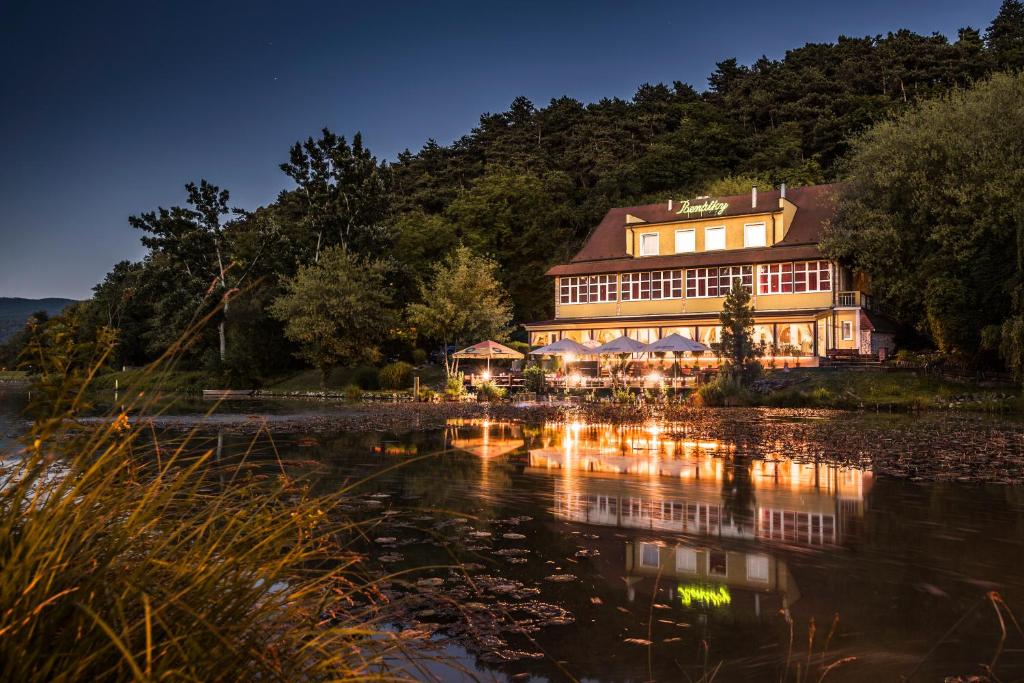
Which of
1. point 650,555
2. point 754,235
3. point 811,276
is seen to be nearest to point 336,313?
point 754,235

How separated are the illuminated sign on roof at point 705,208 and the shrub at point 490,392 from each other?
19.2 m

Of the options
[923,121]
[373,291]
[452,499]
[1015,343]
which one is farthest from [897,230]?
[452,499]

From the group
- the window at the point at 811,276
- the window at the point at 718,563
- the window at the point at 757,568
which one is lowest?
the window at the point at 757,568

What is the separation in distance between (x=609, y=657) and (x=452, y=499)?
5.21m

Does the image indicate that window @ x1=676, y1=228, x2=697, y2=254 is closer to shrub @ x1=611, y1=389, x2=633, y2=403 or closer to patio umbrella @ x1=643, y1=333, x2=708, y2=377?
patio umbrella @ x1=643, y1=333, x2=708, y2=377

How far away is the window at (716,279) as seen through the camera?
145 ft

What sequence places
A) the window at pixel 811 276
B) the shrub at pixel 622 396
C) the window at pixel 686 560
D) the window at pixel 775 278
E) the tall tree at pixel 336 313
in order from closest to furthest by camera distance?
the window at pixel 686 560, the shrub at pixel 622 396, the window at pixel 811 276, the window at pixel 775 278, the tall tree at pixel 336 313

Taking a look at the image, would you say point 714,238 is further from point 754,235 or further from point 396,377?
point 396,377

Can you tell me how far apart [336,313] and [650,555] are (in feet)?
128

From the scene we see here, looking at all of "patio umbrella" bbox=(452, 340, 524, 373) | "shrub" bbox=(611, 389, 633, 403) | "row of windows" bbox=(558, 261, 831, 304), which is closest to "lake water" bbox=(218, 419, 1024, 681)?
"shrub" bbox=(611, 389, 633, 403)

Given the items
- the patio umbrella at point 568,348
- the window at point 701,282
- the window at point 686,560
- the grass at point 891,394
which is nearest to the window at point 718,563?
the window at point 686,560

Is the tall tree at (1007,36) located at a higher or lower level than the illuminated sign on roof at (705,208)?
higher

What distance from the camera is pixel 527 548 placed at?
711 cm

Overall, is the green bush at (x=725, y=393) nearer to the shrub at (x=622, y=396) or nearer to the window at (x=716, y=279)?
the shrub at (x=622, y=396)
